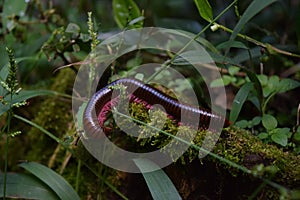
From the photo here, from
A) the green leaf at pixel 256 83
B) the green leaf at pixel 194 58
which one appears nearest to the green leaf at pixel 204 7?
the green leaf at pixel 194 58

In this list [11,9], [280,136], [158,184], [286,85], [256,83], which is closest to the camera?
[158,184]

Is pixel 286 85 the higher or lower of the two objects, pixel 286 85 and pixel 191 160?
the higher

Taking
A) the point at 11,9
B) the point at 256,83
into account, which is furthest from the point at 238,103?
the point at 11,9

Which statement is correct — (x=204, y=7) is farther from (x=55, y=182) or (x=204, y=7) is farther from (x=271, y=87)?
(x=55, y=182)

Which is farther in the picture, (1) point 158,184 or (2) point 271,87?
(2) point 271,87

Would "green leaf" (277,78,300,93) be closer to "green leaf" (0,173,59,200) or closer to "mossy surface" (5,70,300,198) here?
"mossy surface" (5,70,300,198)

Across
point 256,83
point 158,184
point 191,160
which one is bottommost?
point 158,184

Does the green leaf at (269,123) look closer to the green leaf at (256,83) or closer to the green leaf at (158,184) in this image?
the green leaf at (256,83)
